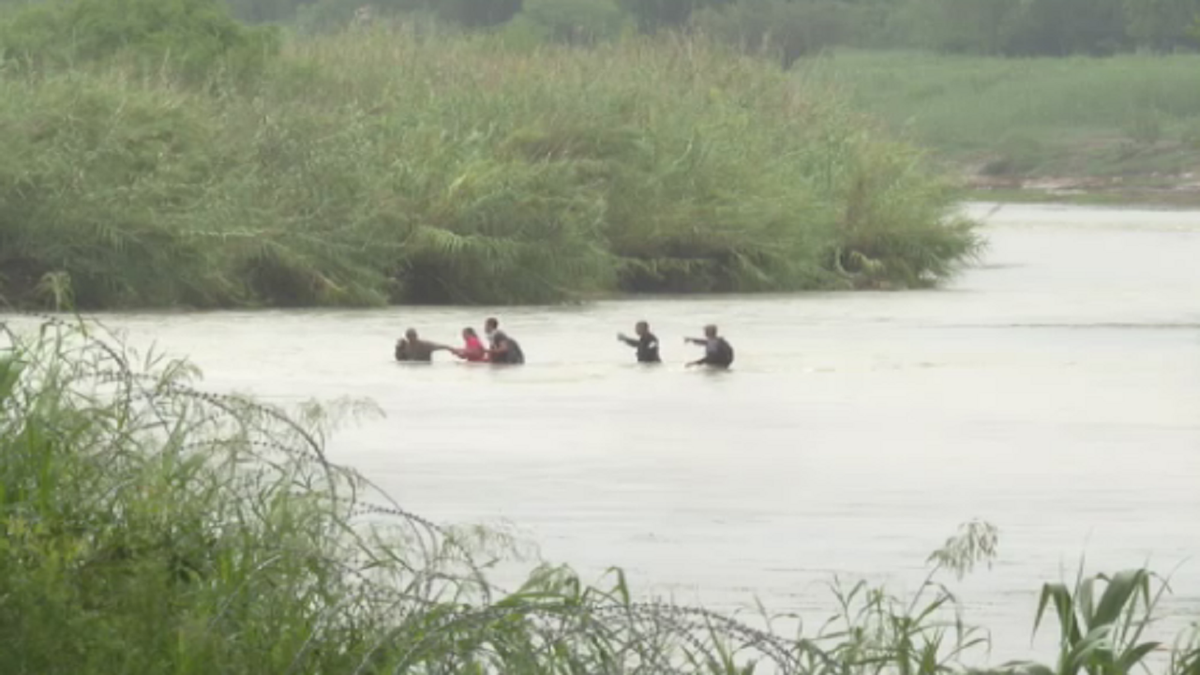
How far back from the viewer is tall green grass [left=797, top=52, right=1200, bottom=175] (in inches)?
2980

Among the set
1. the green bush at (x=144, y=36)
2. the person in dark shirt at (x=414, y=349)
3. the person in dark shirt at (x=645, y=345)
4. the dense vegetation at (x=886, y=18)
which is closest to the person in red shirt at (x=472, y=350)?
the person in dark shirt at (x=414, y=349)

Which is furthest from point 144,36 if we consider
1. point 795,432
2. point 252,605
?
point 252,605

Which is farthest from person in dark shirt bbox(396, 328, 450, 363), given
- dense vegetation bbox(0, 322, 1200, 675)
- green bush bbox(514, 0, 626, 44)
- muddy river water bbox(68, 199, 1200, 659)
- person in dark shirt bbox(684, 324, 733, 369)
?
green bush bbox(514, 0, 626, 44)

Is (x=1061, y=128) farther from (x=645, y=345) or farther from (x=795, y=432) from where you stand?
(x=795, y=432)

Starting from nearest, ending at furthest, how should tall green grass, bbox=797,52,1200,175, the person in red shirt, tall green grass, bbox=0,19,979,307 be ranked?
the person in red shirt → tall green grass, bbox=0,19,979,307 → tall green grass, bbox=797,52,1200,175

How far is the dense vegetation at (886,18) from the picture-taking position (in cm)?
8050

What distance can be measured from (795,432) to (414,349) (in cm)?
489

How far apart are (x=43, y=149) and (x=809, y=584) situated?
1743cm

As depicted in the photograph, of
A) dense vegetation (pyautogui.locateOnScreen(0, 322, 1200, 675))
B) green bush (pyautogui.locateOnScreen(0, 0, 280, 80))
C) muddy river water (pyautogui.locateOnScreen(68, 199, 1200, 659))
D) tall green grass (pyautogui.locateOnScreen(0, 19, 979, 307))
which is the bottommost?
muddy river water (pyautogui.locateOnScreen(68, 199, 1200, 659))

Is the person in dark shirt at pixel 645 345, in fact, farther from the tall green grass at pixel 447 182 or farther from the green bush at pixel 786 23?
the green bush at pixel 786 23

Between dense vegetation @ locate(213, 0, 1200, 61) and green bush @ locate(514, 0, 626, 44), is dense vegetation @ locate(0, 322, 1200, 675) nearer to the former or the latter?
green bush @ locate(514, 0, 626, 44)

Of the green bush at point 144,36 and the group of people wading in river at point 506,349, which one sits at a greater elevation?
the green bush at point 144,36

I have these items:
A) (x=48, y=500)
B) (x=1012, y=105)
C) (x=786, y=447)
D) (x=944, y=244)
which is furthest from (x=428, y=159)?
(x=1012, y=105)

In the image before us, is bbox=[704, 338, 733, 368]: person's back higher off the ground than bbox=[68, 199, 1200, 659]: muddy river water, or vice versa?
bbox=[704, 338, 733, 368]: person's back
